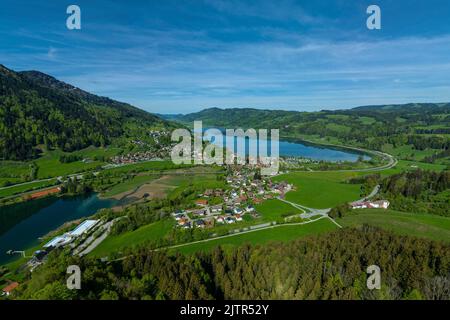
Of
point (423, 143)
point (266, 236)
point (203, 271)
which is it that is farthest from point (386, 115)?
point (203, 271)

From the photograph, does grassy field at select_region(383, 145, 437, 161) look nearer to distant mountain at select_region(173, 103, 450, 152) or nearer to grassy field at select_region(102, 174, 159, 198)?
distant mountain at select_region(173, 103, 450, 152)

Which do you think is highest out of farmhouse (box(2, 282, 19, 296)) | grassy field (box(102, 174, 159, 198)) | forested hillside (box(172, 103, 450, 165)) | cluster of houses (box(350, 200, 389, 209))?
forested hillside (box(172, 103, 450, 165))

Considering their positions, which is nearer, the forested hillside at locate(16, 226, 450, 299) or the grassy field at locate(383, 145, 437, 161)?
the forested hillside at locate(16, 226, 450, 299)

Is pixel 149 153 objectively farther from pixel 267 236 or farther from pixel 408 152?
pixel 408 152

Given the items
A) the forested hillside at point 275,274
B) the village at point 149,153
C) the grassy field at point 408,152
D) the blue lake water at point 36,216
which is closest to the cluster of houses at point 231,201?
the forested hillside at point 275,274

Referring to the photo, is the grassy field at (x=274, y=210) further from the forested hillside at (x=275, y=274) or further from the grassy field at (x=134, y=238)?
the forested hillside at (x=275, y=274)

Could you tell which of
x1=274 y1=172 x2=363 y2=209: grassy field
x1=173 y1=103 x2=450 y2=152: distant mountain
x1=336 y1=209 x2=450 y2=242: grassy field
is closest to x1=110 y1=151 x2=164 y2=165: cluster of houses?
x1=274 y1=172 x2=363 y2=209: grassy field
